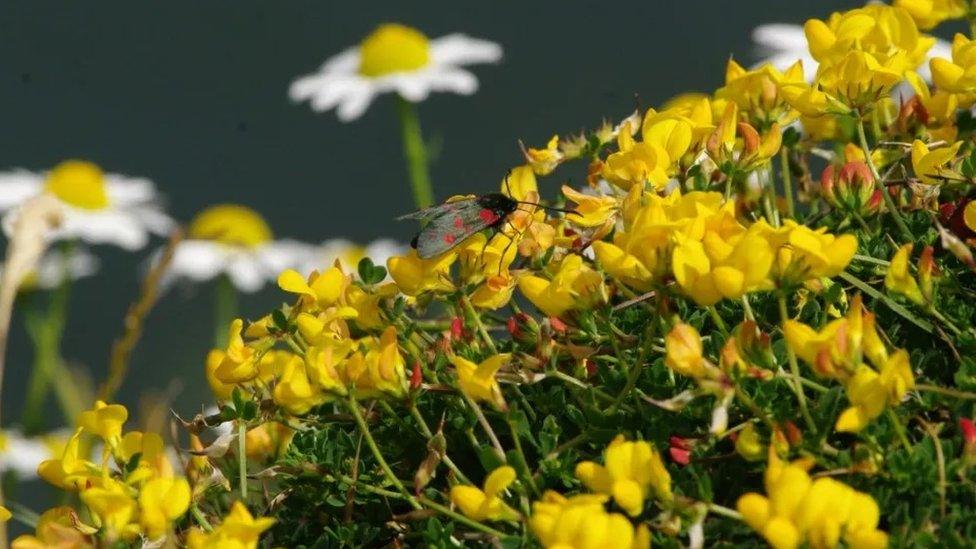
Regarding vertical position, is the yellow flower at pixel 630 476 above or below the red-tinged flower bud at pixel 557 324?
below

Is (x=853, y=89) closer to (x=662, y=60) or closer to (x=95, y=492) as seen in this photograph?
(x=95, y=492)

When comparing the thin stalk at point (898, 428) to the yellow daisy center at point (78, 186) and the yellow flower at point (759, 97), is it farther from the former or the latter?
the yellow daisy center at point (78, 186)

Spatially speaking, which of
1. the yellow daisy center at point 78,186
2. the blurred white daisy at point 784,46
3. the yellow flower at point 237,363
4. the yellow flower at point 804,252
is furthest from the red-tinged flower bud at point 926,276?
the yellow daisy center at point 78,186

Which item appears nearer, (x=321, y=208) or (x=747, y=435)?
(x=747, y=435)

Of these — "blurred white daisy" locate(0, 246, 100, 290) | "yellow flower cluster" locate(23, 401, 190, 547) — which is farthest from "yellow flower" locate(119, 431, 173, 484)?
"blurred white daisy" locate(0, 246, 100, 290)

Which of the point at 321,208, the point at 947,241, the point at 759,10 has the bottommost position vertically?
the point at 321,208

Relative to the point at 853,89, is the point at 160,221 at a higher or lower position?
lower

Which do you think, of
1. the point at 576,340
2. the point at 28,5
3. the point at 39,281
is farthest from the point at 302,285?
the point at 28,5
